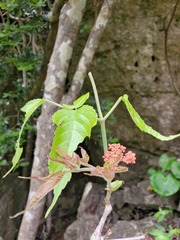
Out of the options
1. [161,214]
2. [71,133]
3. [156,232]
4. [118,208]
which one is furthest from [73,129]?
[118,208]

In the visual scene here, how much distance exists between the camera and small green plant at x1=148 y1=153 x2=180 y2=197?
1716mm

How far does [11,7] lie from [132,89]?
0.81 m

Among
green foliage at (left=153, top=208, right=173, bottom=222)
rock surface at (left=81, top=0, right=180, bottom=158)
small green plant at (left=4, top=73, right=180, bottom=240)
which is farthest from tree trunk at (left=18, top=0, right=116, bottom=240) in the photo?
small green plant at (left=4, top=73, right=180, bottom=240)

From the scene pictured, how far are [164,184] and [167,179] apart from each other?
0.10 feet

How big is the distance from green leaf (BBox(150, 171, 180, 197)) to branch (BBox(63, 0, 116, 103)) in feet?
2.18

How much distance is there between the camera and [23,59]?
153cm

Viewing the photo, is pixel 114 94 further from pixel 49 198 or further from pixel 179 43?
pixel 49 198

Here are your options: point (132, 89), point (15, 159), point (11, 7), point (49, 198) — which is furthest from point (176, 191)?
point (15, 159)

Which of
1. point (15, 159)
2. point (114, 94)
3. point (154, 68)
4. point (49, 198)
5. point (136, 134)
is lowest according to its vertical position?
point (49, 198)

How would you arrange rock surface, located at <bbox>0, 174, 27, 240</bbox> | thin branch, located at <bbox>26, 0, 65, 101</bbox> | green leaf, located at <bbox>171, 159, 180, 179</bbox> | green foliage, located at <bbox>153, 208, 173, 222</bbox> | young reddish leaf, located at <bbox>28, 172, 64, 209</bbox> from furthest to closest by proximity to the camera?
rock surface, located at <bbox>0, 174, 27, 240</bbox> < green leaf, located at <bbox>171, 159, 180, 179</bbox> < green foliage, located at <bbox>153, 208, 173, 222</bbox> < thin branch, located at <bbox>26, 0, 65, 101</bbox> < young reddish leaf, located at <bbox>28, 172, 64, 209</bbox>

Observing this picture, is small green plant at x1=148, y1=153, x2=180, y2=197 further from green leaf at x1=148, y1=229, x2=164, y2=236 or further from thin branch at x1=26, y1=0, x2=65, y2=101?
thin branch at x1=26, y1=0, x2=65, y2=101

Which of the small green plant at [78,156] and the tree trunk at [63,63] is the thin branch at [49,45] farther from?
the small green plant at [78,156]

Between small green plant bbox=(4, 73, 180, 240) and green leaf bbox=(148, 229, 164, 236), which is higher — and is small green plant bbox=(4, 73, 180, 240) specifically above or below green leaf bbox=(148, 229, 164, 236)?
above

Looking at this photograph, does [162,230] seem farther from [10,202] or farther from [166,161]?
[10,202]
